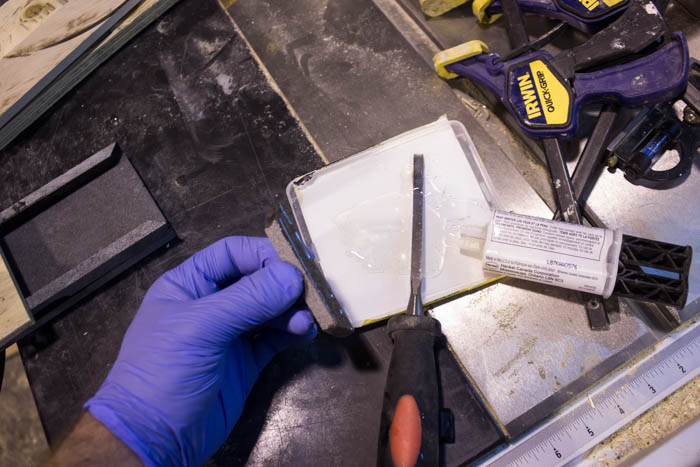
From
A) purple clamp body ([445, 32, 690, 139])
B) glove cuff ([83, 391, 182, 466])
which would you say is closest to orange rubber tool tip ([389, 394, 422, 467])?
glove cuff ([83, 391, 182, 466])

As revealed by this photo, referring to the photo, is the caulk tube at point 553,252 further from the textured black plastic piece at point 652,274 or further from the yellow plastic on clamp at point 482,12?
the yellow plastic on clamp at point 482,12

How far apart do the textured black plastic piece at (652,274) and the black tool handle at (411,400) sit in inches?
19.6

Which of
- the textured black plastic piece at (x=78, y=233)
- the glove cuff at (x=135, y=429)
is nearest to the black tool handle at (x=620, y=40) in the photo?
the textured black plastic piece at (x=78, y=233)

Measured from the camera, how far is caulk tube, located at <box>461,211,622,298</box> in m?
1.07

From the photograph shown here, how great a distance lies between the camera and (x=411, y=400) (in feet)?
3.43

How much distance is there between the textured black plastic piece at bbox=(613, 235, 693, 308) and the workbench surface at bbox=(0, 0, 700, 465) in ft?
0.64

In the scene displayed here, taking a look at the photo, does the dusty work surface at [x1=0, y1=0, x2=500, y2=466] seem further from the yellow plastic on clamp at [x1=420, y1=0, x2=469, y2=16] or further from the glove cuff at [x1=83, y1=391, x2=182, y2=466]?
the yellow plastic on clamp at [x1=420, y1=0, x2=469, y2=16]

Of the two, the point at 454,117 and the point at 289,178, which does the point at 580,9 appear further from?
the point at 289,178

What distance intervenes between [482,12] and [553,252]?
33.7 inches

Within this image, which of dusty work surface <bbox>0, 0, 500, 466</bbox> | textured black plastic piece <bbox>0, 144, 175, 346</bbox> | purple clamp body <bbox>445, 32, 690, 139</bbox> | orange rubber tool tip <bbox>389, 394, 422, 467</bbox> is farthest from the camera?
textured black plastic piece <bbox>0, 144, 175, 346</bbox>

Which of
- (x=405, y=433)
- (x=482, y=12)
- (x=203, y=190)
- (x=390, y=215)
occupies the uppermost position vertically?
Result: (x=482, y=12)

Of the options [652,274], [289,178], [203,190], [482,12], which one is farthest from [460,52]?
[203,190]

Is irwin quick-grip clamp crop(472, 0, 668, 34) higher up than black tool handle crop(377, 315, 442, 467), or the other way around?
irwin quick-grip clamp crop(472, 0, 668, 34)

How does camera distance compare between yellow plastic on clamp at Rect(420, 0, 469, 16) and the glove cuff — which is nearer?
the glove cuff
